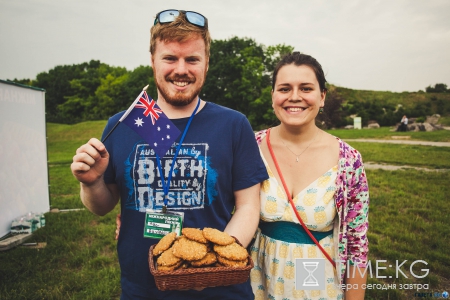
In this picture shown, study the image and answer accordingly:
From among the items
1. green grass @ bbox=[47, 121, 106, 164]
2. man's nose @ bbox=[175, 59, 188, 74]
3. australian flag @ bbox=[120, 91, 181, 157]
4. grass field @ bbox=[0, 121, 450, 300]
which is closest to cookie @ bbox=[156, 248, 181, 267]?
australian flag @ bbox=[120, 91, 181, 157]

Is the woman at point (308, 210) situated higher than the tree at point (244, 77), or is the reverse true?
the tree at point (244, 77)

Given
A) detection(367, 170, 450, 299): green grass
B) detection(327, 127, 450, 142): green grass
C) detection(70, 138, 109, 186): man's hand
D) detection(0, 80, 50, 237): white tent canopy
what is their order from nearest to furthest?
detection(70, 138, 109, 186): man's hand, detection(367, 170, 450, 299): green grass, detection(0, 80, 50, 237): white tent canopy, detection(327, 127, 450, 142): green grass

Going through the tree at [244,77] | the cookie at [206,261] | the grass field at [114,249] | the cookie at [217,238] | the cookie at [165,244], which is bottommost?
the grass field at [114,249]

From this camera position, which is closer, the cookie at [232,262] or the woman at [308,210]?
the cookie at [232,262]

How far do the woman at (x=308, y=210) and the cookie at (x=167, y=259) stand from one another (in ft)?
3.33

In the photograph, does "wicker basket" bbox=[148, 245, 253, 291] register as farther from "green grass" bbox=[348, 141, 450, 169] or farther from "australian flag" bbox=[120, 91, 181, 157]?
"green grass" bbox=[348, 141, 450, 169]

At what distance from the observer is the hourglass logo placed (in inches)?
97.8

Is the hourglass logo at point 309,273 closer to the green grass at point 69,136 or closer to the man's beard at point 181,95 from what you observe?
the man's beard at point 181,95

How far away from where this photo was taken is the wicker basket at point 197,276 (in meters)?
1.60

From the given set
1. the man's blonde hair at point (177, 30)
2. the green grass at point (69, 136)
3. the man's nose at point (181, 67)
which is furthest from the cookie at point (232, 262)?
the green grass at point (69, 136)

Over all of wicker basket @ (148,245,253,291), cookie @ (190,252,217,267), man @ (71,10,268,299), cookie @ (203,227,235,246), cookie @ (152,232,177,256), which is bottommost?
wicker basket @ (148,245,253,291)

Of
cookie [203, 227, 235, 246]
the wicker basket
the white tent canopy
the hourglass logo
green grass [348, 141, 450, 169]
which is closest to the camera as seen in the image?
the wicker basket

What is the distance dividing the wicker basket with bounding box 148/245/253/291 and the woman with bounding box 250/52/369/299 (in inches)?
37.5

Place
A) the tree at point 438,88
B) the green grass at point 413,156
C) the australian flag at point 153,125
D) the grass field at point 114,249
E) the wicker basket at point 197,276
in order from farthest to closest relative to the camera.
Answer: the tree at point 438,88
the green grass at point 413,156
the grass field at point 114,249
the australian flag at point 153,125
the wicker basket at point 197,276
